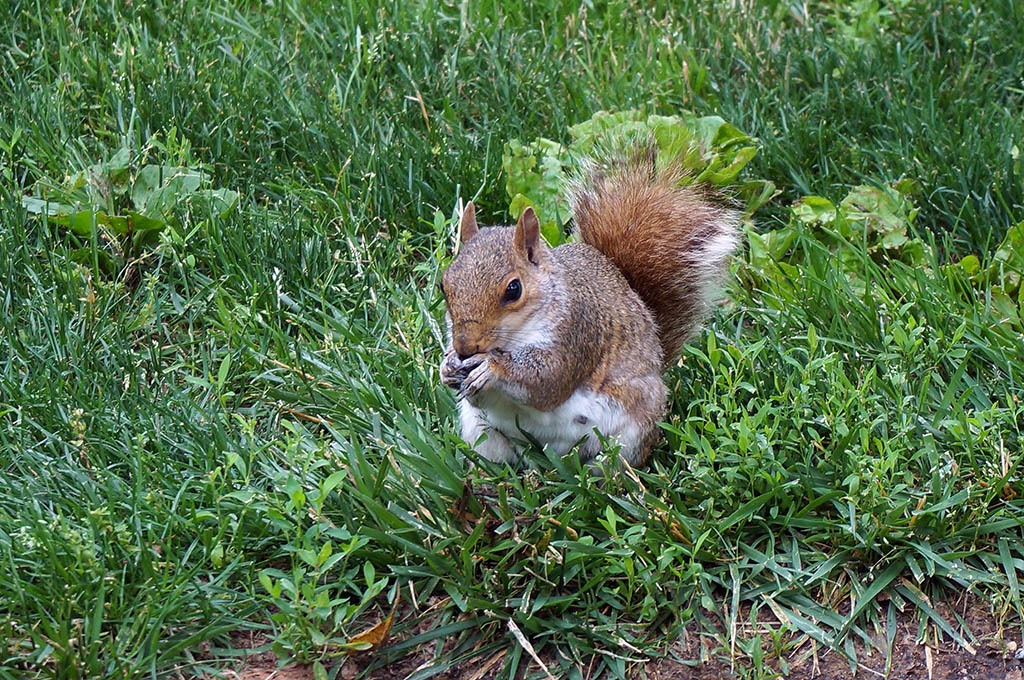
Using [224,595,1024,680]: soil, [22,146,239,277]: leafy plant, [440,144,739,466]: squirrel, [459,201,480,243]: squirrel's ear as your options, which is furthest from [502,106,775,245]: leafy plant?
[224,595,1024,680]: soil

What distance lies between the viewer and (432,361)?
8.27 feet

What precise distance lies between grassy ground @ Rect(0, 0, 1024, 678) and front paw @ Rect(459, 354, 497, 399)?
185mm

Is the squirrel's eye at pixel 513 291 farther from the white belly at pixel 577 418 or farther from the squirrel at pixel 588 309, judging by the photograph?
the white belly at pixel 577 418

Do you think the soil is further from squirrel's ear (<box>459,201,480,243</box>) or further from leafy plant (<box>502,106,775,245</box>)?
leafy plant (<box>502,106,775,245</box>)

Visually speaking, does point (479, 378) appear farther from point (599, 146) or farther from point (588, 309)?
point (599, 146)

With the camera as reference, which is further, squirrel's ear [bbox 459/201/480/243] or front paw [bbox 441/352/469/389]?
squirrel's ear [bbox 459/201/480/243]

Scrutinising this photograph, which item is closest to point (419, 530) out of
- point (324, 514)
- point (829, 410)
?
point (324, 514)

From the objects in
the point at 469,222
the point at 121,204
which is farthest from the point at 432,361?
the point at 121,204

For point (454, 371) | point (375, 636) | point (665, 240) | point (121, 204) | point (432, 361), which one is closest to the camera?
point (375, 636)

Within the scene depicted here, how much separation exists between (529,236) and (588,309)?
177mm

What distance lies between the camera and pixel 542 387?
83.4 inches

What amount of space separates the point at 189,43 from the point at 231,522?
167 cm

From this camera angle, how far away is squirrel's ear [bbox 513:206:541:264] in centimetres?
214

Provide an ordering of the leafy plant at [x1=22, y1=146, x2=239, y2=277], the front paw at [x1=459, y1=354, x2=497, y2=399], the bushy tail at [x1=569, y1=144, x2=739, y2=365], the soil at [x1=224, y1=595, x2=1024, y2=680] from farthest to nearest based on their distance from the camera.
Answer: the leafy plant at [x1=22, y1=146, x2=239, y2=277], the bushy tail at [x1=569, y1=144, x2=739, y2=365], the front paw at [x1=459, y1=354, x2=497, y2=399], the soil at [x1=224, y1=595, x2=1024, y2=680]
